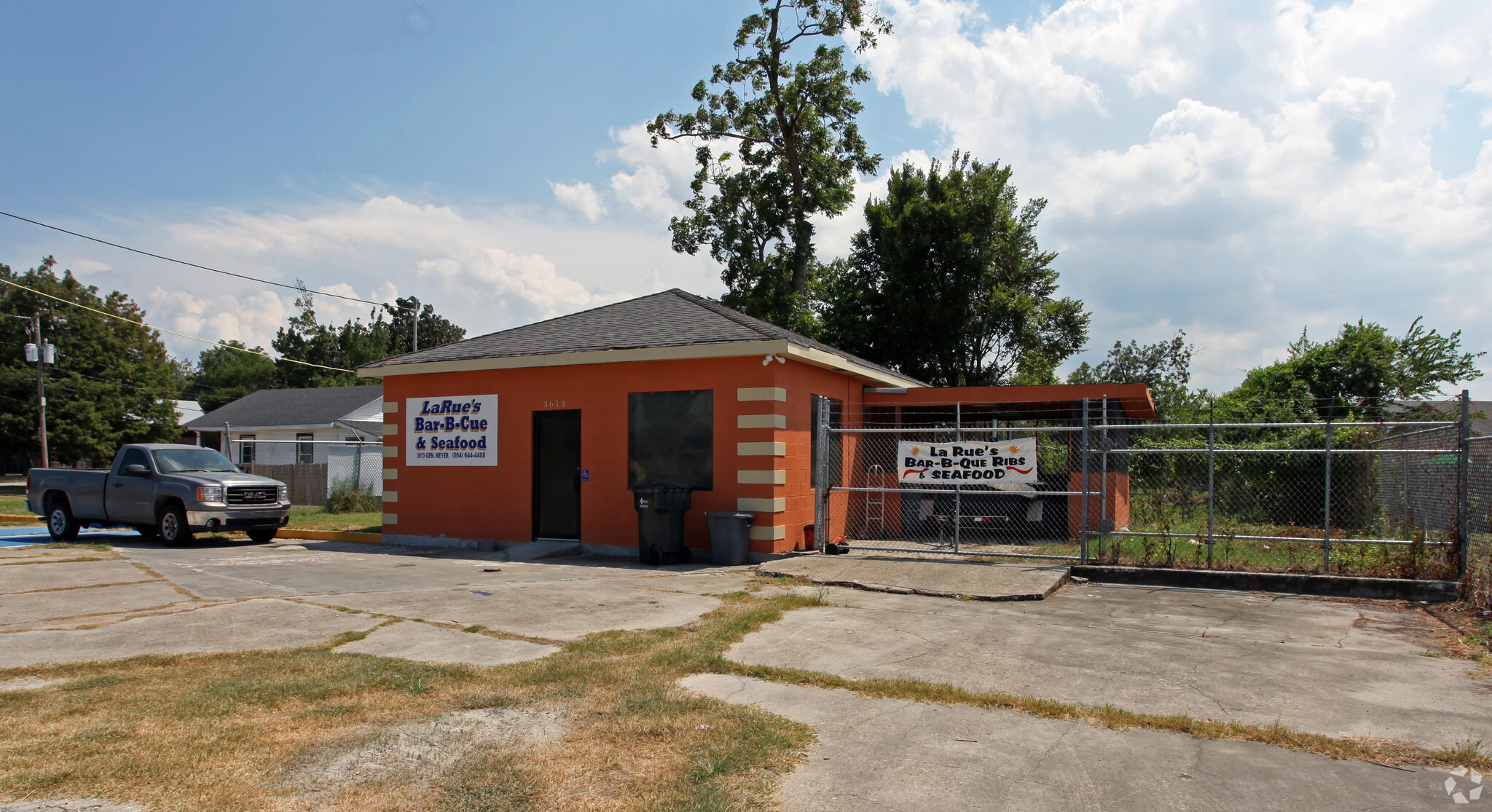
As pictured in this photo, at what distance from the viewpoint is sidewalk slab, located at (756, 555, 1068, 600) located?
31.6 feet

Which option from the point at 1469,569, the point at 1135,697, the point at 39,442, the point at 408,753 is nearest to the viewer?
the point at 408,753

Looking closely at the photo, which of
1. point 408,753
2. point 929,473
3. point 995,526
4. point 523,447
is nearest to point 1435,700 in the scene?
point 408,753

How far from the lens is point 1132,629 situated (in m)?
7.77

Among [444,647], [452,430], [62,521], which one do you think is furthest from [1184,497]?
[62,521]

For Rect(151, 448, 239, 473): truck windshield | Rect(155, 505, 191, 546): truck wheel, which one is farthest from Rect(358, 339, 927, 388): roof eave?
Rect(155, 505, 191, 546): truck wheel

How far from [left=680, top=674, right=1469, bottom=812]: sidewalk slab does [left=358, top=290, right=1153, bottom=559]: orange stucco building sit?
7.75 m

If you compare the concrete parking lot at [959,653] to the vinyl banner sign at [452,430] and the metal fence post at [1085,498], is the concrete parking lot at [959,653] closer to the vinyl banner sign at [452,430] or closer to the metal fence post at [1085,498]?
the metal fence post at [1085,498]

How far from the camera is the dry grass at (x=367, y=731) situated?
378 centimetres

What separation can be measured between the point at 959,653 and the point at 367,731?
435 centimetres

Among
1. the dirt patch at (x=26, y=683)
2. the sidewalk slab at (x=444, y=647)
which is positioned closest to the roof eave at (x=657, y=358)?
the sidewalk slab at (x=444, y=647)

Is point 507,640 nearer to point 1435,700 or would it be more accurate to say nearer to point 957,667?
point 957,667

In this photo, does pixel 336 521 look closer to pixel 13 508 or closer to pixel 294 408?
pixel 13 508

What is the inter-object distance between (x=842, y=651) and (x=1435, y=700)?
3.91 m

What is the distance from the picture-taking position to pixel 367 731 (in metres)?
4.63
